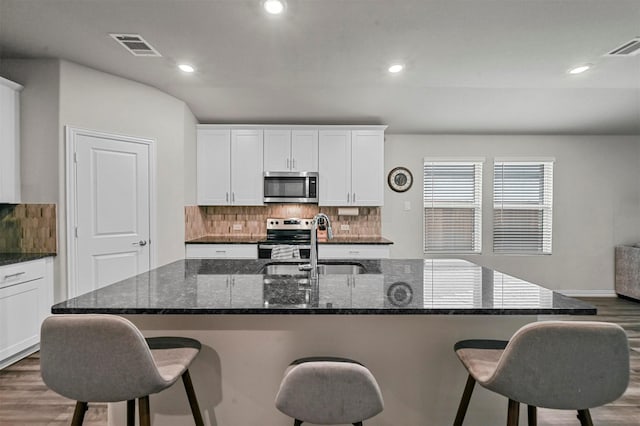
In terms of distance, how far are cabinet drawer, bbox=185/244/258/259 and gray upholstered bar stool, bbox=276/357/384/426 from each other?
320 centimetres

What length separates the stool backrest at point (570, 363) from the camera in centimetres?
115

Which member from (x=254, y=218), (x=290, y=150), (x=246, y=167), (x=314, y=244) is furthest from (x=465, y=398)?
(x=254, y=218)

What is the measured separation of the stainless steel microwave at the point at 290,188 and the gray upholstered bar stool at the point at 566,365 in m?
3.46

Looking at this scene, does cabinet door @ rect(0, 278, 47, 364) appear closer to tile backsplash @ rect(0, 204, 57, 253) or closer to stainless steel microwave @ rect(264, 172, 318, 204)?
tile backsplash @ rect(0, 204, 57, 253)

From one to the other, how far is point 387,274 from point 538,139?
4328mm

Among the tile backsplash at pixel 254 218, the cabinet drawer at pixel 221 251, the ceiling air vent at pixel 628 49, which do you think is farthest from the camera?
the tile backsplash at pixel 254 218

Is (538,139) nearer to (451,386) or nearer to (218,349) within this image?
(451,386)

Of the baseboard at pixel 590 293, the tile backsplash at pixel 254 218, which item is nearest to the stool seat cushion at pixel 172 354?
the tile backsplash at pixel 254 218

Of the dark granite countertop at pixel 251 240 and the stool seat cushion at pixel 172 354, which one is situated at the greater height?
the dark granite countertop at pixel 251 240

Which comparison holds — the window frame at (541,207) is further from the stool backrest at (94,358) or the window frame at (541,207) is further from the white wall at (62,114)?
the stool backrest at (94,358)

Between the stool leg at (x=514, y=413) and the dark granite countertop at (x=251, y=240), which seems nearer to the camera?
the stool leg at (x=514, y=413)

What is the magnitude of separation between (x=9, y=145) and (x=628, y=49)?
5.25 metres

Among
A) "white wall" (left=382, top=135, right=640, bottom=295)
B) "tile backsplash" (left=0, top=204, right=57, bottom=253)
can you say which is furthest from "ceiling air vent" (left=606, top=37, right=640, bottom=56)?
"tile backsplash" (left=0, top=204, right=57, bottom=253)

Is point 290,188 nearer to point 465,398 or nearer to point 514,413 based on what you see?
point 465,398
